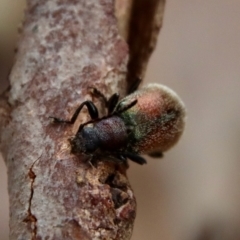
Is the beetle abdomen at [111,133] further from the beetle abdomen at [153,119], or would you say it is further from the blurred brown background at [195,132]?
the blurred brown background at [195,132]

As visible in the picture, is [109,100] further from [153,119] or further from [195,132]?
[195,132]

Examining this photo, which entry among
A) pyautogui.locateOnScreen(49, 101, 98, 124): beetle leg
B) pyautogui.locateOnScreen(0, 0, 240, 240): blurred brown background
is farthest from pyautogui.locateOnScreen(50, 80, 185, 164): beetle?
pyautogui.locateOnScreen(0, 0, 240, 240): blurred brown background

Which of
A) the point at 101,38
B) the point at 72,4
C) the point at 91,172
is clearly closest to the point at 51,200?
the point at 91,172

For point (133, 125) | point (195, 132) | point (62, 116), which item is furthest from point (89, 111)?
point (195, 132)

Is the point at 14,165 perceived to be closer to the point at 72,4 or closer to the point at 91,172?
the point at 91,172

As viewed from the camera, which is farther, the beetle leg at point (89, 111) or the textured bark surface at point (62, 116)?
the beetle leg at point (89, 111)

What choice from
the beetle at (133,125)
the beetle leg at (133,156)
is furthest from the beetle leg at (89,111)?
the beetle leg at (133,156)
